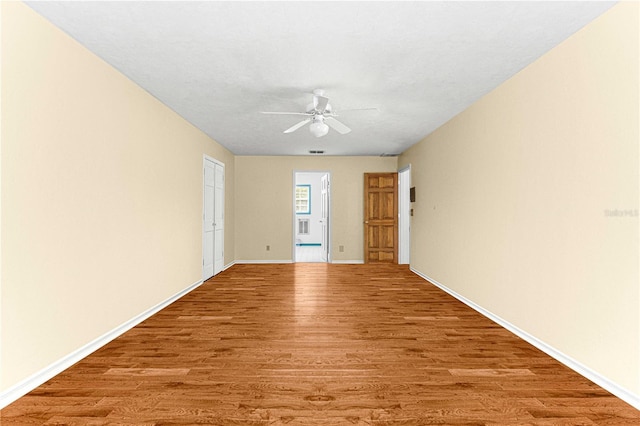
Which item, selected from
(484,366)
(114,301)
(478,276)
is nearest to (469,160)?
(478,276)

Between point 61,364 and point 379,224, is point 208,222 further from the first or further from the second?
point 379,224

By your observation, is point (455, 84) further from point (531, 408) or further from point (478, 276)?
point (531, 408)

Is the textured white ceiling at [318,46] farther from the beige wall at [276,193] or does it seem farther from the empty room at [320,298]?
the beige wall at [276,193]

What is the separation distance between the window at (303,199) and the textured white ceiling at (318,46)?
793 centimetres

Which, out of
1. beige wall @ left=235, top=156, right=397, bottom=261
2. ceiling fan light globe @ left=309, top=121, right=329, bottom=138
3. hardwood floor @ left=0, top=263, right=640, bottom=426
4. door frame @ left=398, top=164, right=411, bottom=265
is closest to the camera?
hardwood floor @ left=0, top=263, right=640, bottom=426

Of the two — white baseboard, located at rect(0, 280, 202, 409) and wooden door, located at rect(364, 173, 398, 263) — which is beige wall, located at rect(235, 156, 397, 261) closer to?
wooden door, located at rect(364, 173, 398, 263)

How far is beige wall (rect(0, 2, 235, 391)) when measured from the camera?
2023 millimetres

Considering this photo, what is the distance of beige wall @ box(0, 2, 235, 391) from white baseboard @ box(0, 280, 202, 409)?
44mm

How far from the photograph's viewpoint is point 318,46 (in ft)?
8.39

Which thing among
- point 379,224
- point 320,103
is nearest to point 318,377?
point 320,103

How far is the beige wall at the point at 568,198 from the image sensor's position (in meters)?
2.06

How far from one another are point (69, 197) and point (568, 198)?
387cm

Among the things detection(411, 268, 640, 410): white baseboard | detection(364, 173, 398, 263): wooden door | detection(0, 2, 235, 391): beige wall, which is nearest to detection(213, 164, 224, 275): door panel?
detection(0, 2, 235, 391): beige wall

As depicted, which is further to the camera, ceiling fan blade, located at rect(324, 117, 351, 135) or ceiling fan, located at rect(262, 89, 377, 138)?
ceiling fan blade, located at rect(324, 117, 351, 135)
